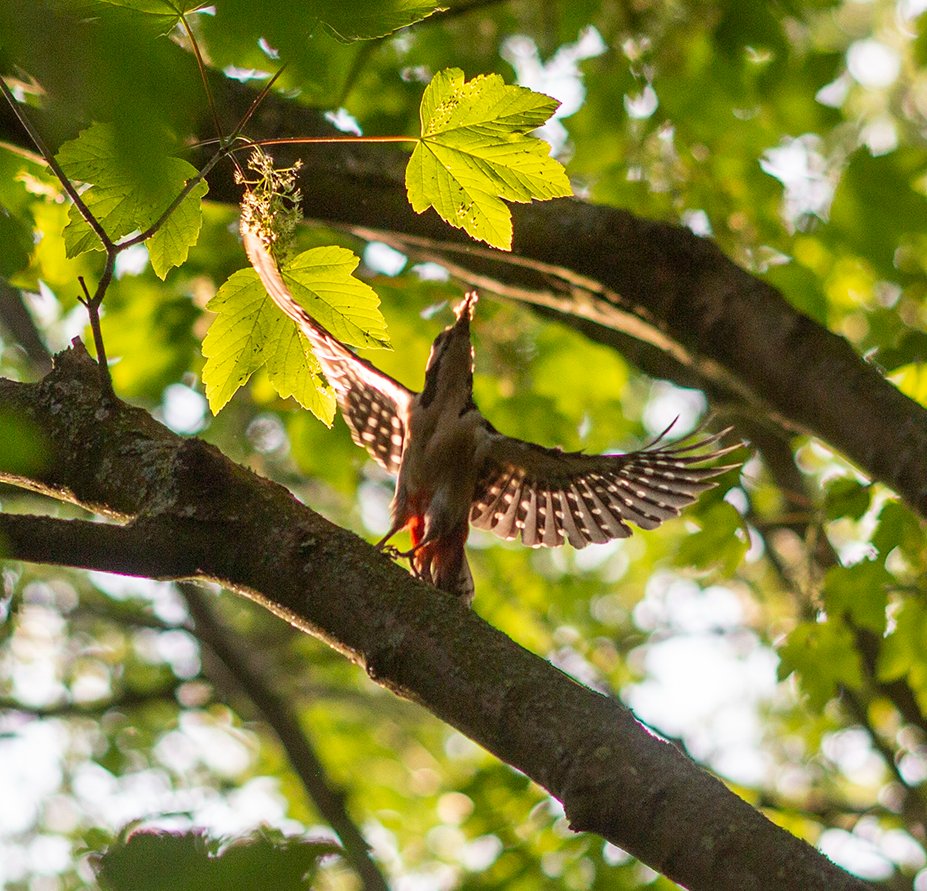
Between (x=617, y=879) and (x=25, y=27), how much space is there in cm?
453

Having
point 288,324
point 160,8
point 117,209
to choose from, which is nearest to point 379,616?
point 288,324

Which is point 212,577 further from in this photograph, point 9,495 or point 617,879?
point 617,879

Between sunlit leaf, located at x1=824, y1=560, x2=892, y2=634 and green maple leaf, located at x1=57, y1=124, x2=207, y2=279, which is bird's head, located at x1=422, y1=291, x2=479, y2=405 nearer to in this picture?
sunlit leaf, located at x1=824, y1=560, x2=892, y2=634

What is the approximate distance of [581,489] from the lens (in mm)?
4395

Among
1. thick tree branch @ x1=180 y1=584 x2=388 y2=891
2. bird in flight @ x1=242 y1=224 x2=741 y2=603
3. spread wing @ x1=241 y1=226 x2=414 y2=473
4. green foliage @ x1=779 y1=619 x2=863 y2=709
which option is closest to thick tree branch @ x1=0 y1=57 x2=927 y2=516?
bird in flight @ x1=242 y1=224 x2=741 y2=603

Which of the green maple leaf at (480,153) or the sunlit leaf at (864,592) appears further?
the sunlit leaf at (864,592)

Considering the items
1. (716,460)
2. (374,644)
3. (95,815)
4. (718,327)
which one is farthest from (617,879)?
(95,815)

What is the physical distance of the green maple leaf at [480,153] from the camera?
2131 millimetres

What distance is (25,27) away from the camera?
1002mm

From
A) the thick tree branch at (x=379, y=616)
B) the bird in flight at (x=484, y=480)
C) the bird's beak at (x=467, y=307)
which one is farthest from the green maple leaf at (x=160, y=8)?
the bird's beak at (x=467, y=307)

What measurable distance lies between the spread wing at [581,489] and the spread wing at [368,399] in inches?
18.4

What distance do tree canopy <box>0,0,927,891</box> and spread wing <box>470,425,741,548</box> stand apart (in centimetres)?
14

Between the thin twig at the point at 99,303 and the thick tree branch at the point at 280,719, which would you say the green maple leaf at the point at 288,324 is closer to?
the thin twig at the point at 99,303

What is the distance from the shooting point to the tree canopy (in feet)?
5.96
